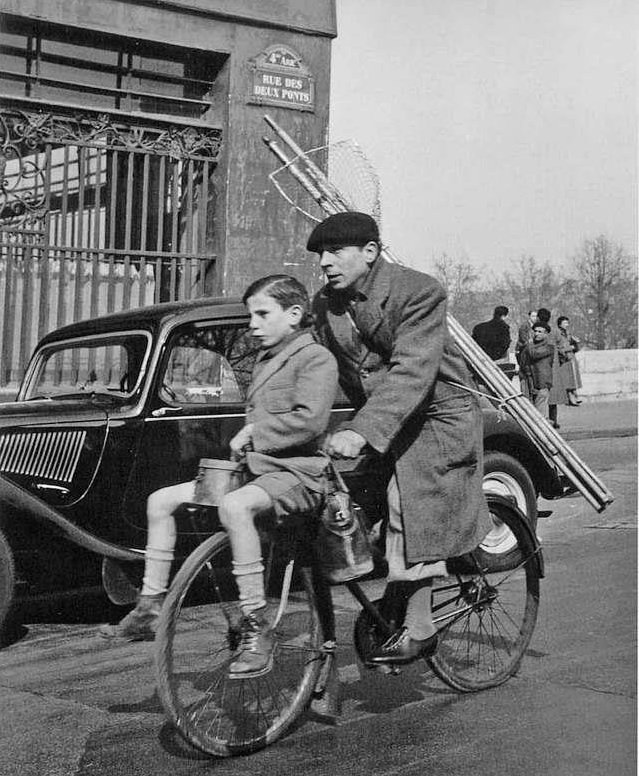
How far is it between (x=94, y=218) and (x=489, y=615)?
646 centimetres

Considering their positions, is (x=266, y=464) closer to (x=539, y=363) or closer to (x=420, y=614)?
(x=420, y=614)

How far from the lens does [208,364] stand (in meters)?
5.38

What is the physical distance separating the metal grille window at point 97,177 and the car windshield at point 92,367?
202 centimetres

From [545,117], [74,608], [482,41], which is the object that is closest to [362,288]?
[482,41]

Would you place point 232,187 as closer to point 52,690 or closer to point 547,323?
point 547,323

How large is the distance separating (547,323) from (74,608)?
8.41 metres

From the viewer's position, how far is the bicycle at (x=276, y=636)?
9.55 feet

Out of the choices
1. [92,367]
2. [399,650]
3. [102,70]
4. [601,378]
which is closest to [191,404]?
[92,367]

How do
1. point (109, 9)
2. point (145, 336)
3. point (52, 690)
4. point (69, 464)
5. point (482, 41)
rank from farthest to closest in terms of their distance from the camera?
point (109, 9) → point (145, 336) → point (69, 464) → point (482, 41) → point (52, 690)

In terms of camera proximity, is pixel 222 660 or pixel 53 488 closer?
pixel 222 660

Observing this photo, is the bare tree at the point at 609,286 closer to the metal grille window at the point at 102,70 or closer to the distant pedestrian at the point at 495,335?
the distant pedestrian at the point at 495,335

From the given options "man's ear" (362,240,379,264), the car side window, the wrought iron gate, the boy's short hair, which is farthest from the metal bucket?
the wrought iron gate

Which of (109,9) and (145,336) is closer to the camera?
(145,336)

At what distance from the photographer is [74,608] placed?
5473 mm
